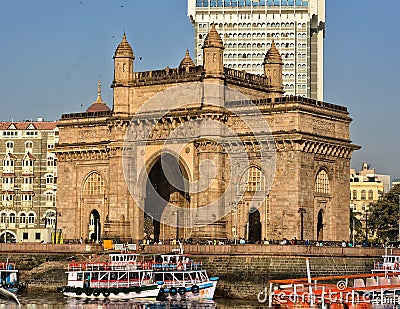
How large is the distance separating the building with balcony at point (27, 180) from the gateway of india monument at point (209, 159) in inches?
1603

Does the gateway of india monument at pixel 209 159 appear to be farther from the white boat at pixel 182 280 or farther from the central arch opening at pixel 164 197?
the white boat at pixel 182 280

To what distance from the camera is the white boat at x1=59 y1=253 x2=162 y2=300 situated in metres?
92.1

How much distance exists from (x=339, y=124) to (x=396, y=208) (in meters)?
27.7

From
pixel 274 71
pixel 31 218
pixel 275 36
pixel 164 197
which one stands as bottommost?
pixel 31 218

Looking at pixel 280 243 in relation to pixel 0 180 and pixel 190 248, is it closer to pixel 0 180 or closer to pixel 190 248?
pixel 190 248

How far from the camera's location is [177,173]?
115m

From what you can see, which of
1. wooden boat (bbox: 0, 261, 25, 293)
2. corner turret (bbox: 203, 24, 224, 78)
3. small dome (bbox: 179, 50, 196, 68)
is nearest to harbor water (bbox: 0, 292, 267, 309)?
wooden boat (bbox: 0, 261, 25, 293)

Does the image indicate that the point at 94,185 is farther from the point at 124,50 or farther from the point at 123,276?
the point at 123,276

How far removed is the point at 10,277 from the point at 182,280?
17.0m

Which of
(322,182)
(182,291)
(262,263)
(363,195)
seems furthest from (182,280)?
(363,195)

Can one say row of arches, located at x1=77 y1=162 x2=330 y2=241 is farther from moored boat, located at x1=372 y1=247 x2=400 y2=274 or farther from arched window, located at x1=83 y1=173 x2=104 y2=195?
moored boat, located at x1=372 y1=247 x2=400 y2=274

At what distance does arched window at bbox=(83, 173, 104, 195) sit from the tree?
34.1 meters

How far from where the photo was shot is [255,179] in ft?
354

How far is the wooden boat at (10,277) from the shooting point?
100 m
